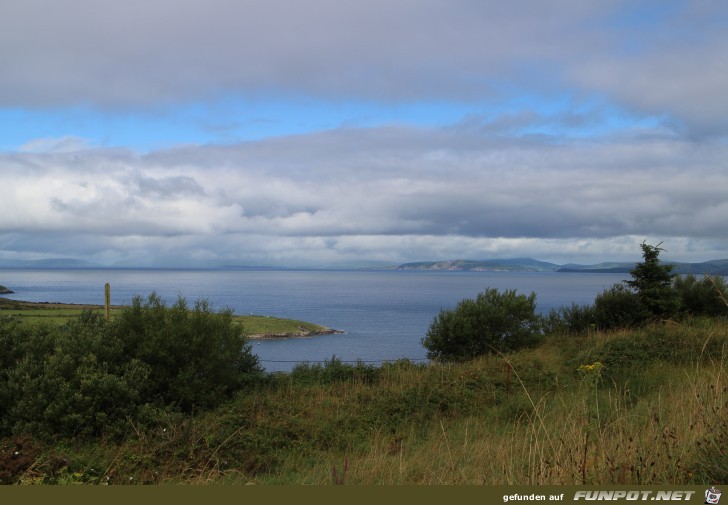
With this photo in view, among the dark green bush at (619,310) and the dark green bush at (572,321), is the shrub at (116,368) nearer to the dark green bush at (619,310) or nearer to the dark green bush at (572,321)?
the dark green bush at (572,321)

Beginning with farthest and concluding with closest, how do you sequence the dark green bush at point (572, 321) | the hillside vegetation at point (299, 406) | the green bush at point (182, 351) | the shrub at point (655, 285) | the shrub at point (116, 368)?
the dark green bush at point (572, 321) < the shrub at point (655, 285) < the green bush at point (182, 351) < the shrub at point (116, 368) < the hillside vegetation at point (299, 406)

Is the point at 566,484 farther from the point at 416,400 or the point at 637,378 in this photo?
the point at 637,378

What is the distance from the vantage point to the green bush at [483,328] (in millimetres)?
23766

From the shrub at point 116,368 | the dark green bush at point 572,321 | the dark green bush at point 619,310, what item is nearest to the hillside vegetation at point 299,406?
the shrub at point 116,368

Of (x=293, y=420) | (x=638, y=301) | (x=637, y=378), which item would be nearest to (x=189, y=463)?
(x=293, y=420)

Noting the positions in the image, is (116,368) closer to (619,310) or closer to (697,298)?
(619,310)

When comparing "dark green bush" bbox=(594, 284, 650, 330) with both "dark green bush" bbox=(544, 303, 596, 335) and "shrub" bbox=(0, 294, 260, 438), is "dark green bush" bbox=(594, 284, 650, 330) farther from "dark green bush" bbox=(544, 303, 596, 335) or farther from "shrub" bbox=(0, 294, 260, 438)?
"shrub" bbox=(0, 294, 260, 438)

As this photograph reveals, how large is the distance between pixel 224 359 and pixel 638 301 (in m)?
19.9

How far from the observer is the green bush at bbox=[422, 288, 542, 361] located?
2377 centimetres

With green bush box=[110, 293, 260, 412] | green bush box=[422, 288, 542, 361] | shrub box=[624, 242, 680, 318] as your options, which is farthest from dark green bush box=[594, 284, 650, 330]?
green bush box=[110, 293, 260, 412]

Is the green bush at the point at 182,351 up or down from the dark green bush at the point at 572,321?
up

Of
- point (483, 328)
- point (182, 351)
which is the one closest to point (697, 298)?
point (483, 328)

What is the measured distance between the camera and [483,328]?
2397 centimetres

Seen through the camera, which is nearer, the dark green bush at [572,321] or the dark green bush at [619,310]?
the dark green bush at [619,310]
